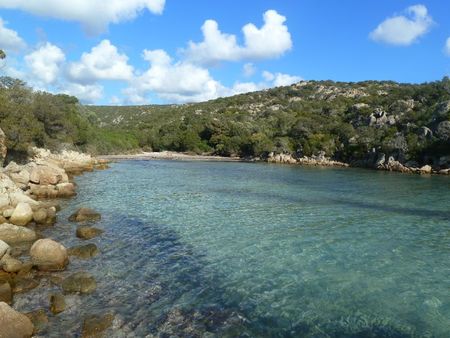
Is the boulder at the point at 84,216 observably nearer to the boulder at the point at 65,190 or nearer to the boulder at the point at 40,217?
the boulder at the point at 40,217

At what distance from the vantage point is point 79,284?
39.2 ft

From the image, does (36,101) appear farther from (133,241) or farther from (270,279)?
(270,279)

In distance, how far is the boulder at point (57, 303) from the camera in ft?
34.2

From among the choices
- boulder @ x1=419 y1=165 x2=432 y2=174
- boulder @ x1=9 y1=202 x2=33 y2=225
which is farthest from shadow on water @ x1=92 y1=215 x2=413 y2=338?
boulder @ x1=419 y1=165 x2=432 y2=174

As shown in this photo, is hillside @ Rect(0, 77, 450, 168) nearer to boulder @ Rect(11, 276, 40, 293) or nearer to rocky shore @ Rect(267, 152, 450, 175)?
rocky shore @ Rect(267, 152, 450, 175)

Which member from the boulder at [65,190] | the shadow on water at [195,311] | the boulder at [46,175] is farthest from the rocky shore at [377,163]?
the shadow on water at [195,311]

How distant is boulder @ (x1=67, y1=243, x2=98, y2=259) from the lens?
14875 mm

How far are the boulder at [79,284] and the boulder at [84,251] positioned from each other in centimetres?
237

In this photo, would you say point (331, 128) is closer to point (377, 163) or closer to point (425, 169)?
point (377, 163)

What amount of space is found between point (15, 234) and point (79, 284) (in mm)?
6483

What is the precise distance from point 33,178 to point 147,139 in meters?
80.7

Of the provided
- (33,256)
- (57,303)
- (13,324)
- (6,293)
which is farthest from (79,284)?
(13,324)

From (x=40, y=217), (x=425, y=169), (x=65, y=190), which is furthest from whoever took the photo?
(x=425, y=169)

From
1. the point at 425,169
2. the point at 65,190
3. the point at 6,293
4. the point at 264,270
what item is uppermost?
the point at 425,169
